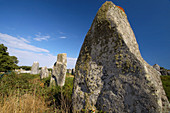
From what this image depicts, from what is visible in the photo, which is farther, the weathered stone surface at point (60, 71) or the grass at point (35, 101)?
the weathered stone surface at point (60, 71)

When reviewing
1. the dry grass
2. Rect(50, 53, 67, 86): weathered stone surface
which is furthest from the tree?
the dry grass

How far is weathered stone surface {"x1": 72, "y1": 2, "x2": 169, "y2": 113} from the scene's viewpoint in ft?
6.14

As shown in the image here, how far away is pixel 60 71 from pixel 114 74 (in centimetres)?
675

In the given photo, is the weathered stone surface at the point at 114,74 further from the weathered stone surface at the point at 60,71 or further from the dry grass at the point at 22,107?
the weathered stone surface at the point at 60,71

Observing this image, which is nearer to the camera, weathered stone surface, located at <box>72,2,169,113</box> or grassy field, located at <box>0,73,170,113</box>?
weathered stone surface, located at <box>72,2,169,113</box>

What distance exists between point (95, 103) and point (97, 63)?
99 centimetres

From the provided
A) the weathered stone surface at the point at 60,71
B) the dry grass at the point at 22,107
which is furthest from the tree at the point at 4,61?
the dry grass at the point at 22,107

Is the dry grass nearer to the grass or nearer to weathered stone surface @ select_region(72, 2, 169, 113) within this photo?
the grass

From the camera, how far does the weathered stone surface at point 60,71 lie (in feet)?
27.0

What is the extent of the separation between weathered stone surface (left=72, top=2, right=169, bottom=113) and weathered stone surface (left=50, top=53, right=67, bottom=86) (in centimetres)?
571

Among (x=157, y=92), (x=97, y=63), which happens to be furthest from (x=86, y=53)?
(x=157, y=92)

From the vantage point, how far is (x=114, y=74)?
7.40 ft

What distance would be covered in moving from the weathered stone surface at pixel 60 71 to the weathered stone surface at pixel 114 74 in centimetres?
571

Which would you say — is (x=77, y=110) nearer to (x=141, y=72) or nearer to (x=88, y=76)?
(x=88, y=76)
